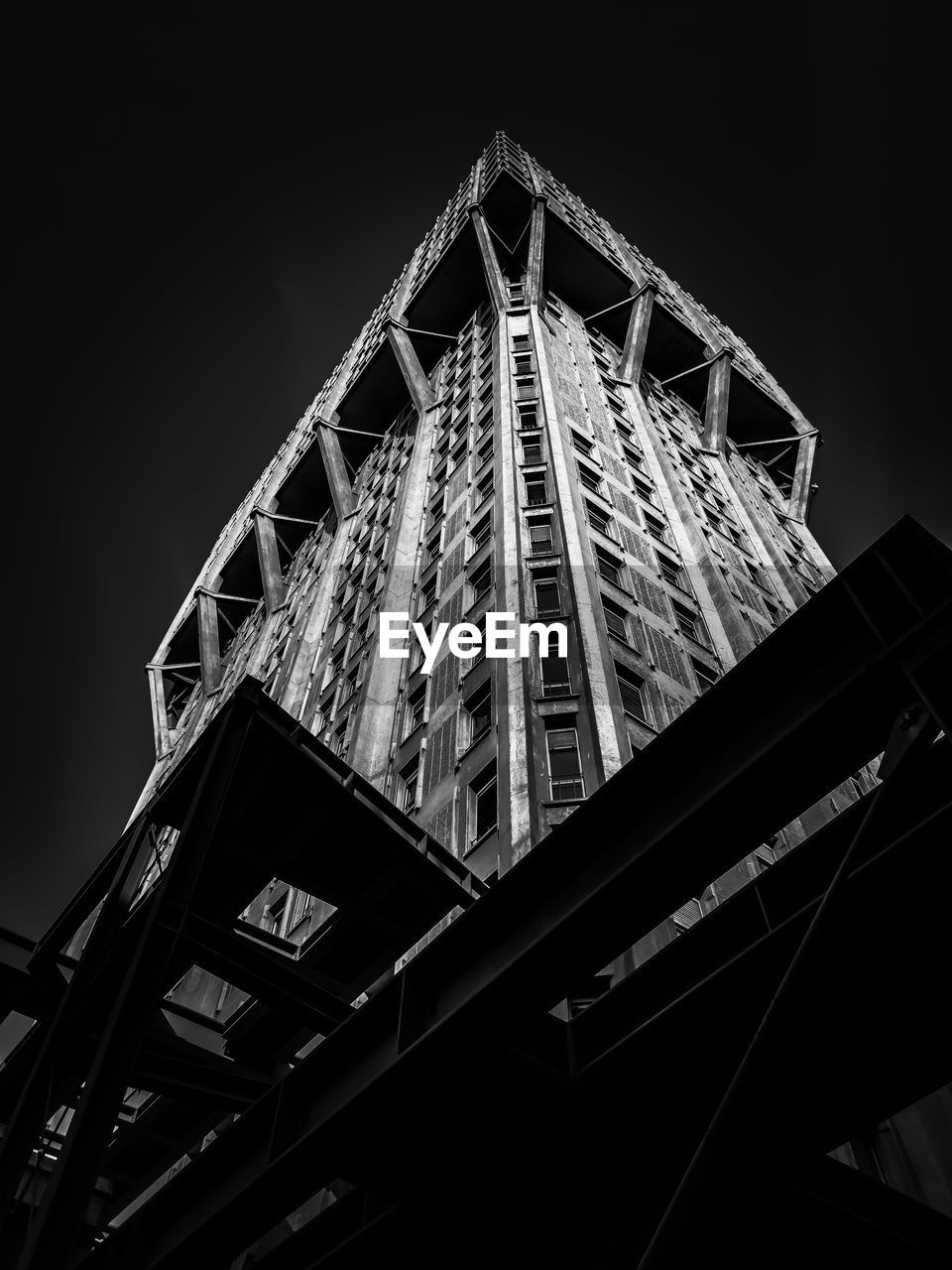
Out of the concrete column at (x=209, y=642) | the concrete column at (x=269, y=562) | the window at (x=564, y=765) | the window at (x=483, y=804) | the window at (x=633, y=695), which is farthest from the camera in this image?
the concrete column at (x=209, y=642)

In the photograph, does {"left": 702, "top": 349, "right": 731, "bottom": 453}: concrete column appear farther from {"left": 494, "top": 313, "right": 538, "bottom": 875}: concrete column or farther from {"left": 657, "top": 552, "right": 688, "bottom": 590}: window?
{"left": 657, "top": 552, "right": 688, "bottom": 590}: window

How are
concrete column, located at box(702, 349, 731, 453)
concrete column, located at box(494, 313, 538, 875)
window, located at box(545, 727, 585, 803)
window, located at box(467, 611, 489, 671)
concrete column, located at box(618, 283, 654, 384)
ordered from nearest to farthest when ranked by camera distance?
1. concrete column, located at box(494, 313, 538, 875)
2. window, located at box(545, 727, 585, 803)
3. window, located at box(467, 611, 489, 671)
4. concrete column, located at box(618, 283, 654, 384)
5. concrete column, located at box(702, 349, 731, 453)

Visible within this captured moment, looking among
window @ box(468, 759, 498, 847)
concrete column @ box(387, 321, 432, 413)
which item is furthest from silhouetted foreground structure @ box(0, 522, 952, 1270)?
concrete column @ box(387, 321, 432, 413)

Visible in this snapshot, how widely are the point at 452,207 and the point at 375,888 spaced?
218 feet

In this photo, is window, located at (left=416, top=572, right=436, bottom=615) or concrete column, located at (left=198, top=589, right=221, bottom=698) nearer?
window, located at (left=416, top=572, right=436, bottom=615)

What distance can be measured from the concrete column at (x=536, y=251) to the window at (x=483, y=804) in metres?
36.7

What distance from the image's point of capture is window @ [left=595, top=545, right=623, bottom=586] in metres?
27.9

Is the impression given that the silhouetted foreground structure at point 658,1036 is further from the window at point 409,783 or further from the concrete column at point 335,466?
the concrete column at point 335,466

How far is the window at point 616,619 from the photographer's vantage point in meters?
25.0

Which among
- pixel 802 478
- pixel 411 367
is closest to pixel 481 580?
pixel 411 367

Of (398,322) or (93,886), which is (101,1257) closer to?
(93,886)

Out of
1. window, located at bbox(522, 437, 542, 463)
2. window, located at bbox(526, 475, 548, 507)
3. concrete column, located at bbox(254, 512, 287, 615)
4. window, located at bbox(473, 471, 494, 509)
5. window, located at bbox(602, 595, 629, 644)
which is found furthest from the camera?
concrete column, located at bbox(254, 512, 287, 615)

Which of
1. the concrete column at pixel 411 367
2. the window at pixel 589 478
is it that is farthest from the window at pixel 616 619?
the concrete column at pixel 411 367

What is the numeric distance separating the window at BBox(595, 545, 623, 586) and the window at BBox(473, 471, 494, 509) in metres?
5.78
